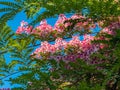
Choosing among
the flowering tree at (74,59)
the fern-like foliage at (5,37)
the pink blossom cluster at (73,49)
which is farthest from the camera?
the fern-like foliage at (5,37)

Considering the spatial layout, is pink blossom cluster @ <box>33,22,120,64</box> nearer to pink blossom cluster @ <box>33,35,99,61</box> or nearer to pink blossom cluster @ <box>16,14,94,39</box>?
pink blossom cluster @ <box>33,35,99,61</box>

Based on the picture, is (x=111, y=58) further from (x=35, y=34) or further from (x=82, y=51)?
(x=35, y=34)

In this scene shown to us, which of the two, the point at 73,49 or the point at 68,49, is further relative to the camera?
the point at 73,49

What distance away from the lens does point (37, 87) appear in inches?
245

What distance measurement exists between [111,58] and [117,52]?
1.00 meters

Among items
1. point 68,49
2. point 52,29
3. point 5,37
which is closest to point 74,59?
point 68,49

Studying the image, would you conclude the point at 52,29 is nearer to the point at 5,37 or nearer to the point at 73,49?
the point at 5,37

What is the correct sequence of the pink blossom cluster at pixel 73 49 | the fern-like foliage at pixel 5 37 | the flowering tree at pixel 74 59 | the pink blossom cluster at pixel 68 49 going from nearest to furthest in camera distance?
the flowering tree at pixel 74 59
the pink blossom cluster at pixel 73 49
the pink blossom cluster at pixel 68 49
the fern-like foliage at pixel 5 37

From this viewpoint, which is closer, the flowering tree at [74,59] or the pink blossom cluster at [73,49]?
the flowering tree at [74,59]

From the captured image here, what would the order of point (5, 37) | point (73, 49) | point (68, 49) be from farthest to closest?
1. point (5, 37)
2. point (73, 49)
3. point (68, 49)

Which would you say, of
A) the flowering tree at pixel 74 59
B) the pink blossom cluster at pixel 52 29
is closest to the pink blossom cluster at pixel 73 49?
the flowering tree at pixel 74 59

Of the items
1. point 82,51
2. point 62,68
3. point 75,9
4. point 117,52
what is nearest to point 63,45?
point 82,51

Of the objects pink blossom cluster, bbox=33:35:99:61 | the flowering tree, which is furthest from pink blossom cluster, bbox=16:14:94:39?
pink blossom cluster, bbox=33:35:99:61

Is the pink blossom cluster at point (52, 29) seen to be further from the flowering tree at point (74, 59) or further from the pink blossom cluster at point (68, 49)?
the pink blossom cluster at point (68, 49)
